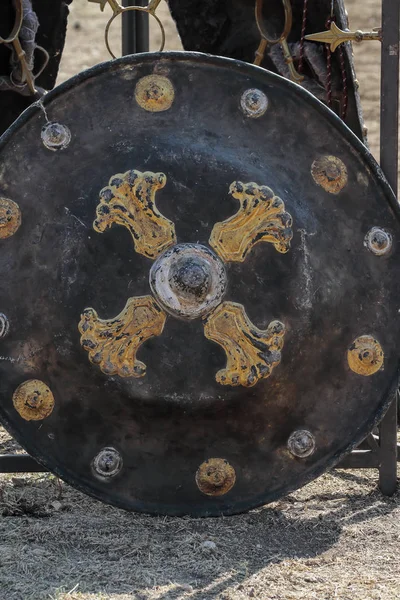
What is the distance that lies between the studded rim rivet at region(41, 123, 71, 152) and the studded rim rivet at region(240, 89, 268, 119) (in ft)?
1.44

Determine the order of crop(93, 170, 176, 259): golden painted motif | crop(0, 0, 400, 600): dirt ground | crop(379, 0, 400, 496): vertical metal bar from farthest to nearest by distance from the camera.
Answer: crop(379, 0, 400, 496): vertical metal bar, crop(93, 170, 176, 259): golden painted motif, crop(0, 0, 400, 600): dirt ground

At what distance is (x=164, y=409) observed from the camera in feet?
9.41

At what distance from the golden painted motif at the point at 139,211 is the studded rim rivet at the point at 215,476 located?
1.78 ft

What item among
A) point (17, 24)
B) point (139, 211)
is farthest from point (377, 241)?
point (17, 24)

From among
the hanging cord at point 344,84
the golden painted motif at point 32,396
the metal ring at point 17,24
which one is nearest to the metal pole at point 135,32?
the metal ring at point 17,24

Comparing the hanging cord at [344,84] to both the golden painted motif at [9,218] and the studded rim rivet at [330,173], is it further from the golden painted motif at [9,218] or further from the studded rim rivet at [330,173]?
the golden painted motif at [9,218]

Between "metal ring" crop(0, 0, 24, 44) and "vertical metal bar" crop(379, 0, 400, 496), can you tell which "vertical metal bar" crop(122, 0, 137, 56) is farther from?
"vertical metal bar" crop(379, 0, 400, 496)

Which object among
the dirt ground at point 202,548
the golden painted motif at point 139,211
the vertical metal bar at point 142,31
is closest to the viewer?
the dirt ground at point 202,548

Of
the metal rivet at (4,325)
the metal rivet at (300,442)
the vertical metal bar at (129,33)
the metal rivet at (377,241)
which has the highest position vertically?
the vertical metal bar at (129,33)

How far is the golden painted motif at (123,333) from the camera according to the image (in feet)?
9.30

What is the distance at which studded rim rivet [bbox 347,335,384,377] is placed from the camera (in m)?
2.91

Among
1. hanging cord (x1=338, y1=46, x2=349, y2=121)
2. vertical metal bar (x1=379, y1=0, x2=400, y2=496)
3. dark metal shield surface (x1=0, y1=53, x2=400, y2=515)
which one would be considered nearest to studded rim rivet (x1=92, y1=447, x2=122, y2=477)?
dark metal shield surface (x1=0, y1=53, x2=400, y2=515)

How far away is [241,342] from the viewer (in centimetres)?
285

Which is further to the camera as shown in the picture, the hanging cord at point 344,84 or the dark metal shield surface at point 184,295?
the hanging cord at point 344,84
